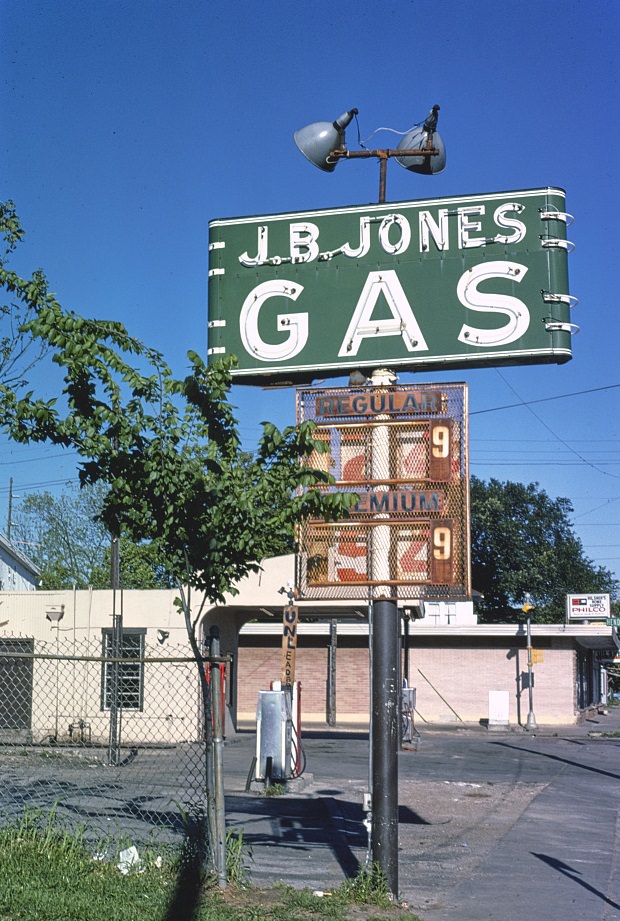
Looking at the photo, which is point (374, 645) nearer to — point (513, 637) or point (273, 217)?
point (273, 217)

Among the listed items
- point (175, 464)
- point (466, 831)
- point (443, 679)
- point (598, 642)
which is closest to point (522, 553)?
point (598, 642)

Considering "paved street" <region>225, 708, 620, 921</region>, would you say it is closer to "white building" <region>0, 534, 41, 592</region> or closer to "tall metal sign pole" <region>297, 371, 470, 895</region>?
"tall metal sign pole" <region>297, 371, 470, 895</region>

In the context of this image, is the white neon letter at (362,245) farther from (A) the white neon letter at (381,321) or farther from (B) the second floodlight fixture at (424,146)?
(B) the second floodlight fixture at (424,146)

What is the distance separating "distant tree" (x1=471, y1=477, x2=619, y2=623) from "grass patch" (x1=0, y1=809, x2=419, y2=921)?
5582 centimetres

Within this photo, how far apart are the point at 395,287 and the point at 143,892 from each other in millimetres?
5046

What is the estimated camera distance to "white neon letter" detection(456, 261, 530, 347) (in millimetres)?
8391

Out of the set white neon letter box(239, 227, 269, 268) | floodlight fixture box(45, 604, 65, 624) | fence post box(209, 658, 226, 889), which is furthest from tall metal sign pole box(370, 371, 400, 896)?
floodlight fixture box(45, 604, 65, 624)

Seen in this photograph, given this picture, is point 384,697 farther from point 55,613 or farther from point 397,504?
point 55,613

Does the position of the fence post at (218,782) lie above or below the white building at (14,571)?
below

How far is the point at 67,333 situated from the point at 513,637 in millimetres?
30663

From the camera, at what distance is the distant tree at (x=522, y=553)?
64250 mm

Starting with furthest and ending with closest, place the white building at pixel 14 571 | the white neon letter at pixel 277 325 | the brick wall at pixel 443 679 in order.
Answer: the white building at pixel 14 571
the brick wall at pixel 443 679
the white neon letter at pixel 277 325

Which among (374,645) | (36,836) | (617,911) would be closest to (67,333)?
(374,645)

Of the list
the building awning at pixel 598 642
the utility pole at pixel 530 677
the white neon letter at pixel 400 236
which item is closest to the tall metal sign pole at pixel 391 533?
the white neon letter at pixel 400 236
